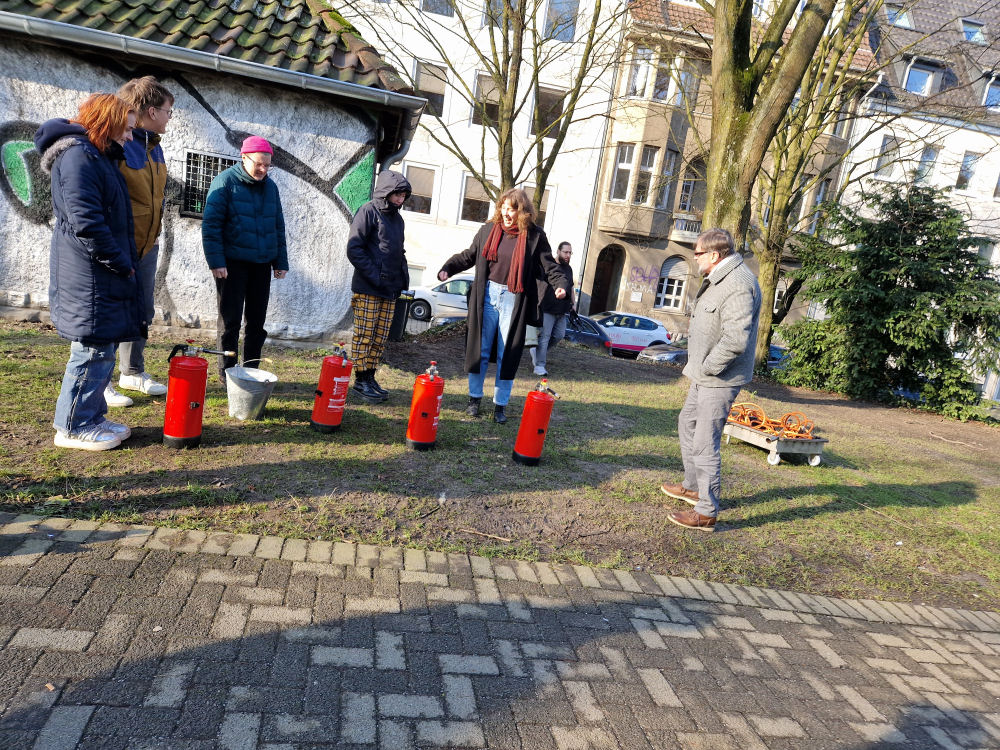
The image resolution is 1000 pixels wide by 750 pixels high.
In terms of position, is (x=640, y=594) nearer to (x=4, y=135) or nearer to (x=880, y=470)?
(x=880, y=470)

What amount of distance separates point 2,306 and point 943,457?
11.5m

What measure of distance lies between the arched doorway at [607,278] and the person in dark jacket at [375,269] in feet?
75.9

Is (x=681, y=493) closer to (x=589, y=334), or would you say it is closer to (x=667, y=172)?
(x=589, y=334)

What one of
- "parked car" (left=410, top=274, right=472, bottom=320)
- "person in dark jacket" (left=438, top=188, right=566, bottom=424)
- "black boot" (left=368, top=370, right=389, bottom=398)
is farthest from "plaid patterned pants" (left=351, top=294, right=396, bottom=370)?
"parked car" (left=410, top=274, right=472, bottom=320)

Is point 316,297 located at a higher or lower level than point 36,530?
higher

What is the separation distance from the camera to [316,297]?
813 centimetres

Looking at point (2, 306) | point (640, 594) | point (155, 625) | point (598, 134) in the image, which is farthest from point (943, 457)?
point (598, 134)

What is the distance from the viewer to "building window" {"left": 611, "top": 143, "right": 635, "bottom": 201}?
1062 inches

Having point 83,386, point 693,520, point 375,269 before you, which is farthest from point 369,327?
point 693,520

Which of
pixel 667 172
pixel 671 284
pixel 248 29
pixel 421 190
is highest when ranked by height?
pixel 667 172

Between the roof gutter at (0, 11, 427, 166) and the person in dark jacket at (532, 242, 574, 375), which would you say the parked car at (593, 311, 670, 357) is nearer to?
the person in dark jacket at (532, 242, 574, 375)

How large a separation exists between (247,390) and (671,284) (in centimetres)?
2645

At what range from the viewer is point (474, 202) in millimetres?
26875

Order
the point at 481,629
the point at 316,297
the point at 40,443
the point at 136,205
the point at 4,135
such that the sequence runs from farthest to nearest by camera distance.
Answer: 1. the point at 316,297
2. the point at 4,135
3. the point at 136,205
4. the point at 40,443
5. the point at 481,629
